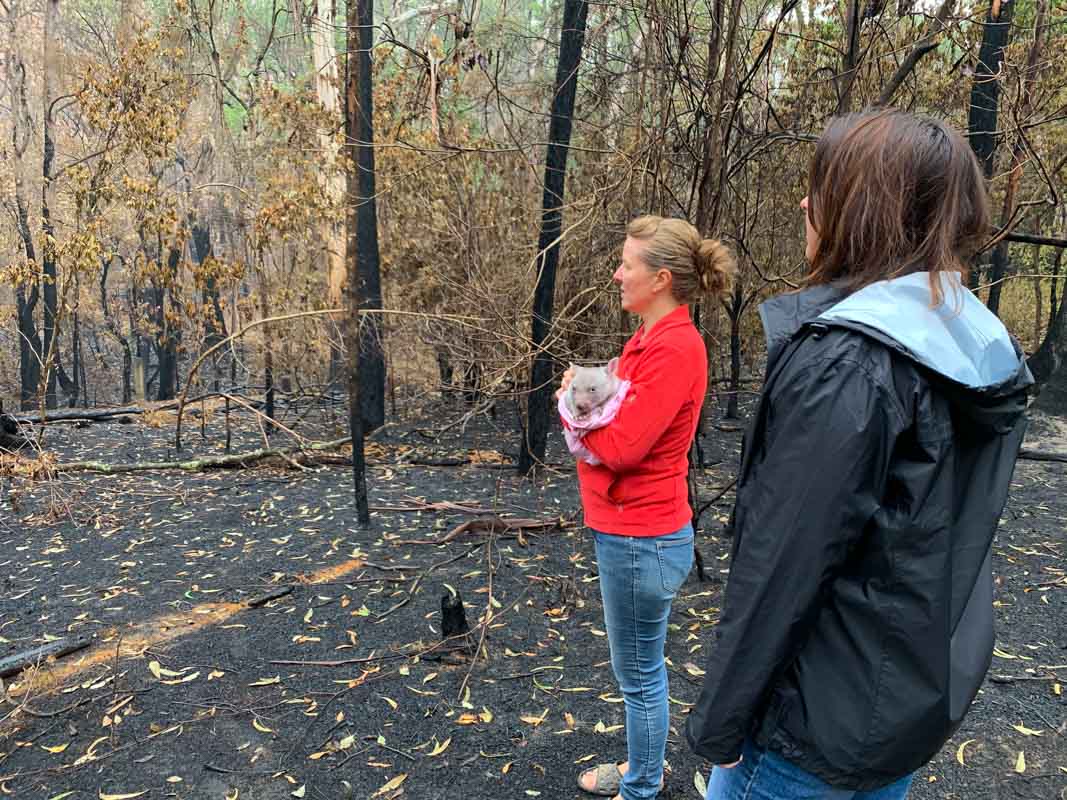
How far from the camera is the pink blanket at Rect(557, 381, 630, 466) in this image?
6.02ft

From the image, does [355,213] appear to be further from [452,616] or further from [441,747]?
[441,747]

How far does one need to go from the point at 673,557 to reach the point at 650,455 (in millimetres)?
287

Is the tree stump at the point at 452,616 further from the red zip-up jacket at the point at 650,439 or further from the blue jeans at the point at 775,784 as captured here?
the blue jeans at the point at 775,784

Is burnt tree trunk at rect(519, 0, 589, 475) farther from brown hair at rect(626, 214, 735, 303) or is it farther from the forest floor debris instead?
brown hair at rect(626, 214, 735, 303)

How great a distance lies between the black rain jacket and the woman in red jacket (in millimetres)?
724

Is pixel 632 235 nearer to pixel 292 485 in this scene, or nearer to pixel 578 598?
pixel 578 598

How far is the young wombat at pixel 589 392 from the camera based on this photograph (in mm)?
1871

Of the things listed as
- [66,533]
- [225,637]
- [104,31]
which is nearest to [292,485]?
[66,533]

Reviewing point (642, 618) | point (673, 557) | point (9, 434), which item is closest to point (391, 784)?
point (642, 618)

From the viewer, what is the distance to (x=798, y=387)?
0.99 meters

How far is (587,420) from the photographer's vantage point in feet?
6.08

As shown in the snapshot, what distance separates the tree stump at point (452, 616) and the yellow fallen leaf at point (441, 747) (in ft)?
2.34

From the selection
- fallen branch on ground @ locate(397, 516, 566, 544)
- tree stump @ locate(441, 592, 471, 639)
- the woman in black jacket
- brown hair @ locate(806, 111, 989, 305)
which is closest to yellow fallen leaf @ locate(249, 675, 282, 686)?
tree stump @ locate(441, 592, 471, 639)

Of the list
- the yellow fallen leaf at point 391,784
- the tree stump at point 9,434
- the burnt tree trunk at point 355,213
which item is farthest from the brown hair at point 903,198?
the tree stump at point 9,434
